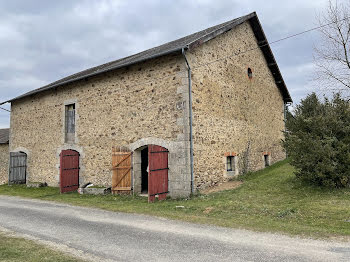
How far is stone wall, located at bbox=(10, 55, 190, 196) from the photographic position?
920cm

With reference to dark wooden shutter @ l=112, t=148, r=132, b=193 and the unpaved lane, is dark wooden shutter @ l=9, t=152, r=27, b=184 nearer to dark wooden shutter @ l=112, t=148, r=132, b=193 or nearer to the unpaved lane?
dark wooden shutter @ l=112, t=148, r=132, b=193

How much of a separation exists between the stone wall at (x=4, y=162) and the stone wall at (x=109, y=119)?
258 centimetres

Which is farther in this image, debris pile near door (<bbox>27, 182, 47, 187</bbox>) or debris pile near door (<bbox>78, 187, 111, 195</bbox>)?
debris pile near door (<bbox>27, 182, 47, 187</bbox>)

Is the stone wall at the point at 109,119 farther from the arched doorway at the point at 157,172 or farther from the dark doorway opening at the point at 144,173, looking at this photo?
the dark doorway opening at the point at 144,173

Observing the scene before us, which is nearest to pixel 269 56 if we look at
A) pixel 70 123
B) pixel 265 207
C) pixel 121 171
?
pixel 121 171

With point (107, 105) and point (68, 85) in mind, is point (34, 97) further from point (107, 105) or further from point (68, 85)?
point (107, 105)

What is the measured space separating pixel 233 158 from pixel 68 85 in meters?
8.39

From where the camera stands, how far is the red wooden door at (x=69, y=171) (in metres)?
11.5

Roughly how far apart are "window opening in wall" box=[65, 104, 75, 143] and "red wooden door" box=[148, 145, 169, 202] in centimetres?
579

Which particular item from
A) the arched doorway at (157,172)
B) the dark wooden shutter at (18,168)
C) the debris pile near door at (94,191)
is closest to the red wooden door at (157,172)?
the arched doorway at (157,172)

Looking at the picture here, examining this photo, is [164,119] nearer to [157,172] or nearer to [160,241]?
[157,172]

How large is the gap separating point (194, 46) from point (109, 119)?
4511 mm

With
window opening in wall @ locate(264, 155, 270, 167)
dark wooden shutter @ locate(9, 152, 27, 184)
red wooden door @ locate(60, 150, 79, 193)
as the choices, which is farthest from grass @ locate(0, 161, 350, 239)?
dark wooden shutter @ locate(9, 152, 27, 184)

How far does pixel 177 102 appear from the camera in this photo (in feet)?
30.3
